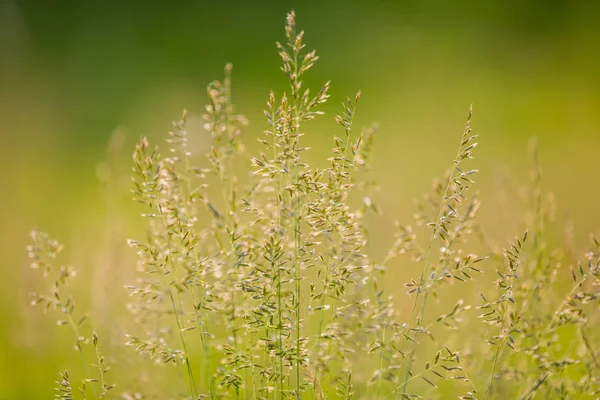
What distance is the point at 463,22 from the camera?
472 inches

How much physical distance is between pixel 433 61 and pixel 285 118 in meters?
9.72

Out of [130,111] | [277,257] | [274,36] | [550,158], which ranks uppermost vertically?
[274,36]

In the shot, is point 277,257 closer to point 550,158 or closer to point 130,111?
point 550,158

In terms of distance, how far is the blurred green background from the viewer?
7.45m

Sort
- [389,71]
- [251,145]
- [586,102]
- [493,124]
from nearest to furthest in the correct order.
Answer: [251,145]
[493,124]
[586,102]
[389,71]

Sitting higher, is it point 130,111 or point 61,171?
point 130,111

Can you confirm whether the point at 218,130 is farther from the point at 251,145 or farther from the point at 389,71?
the point at 389,71

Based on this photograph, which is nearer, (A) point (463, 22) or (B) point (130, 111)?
(B) point (130, 111)

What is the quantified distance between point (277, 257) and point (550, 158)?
291 inches

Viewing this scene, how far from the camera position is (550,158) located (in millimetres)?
8477

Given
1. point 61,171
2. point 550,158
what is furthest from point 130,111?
point 550,158

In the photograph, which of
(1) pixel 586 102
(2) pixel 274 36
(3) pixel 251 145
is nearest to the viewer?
(3) pixel 251 145

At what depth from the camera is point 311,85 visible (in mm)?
10203

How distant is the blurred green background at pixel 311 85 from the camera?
745cm
